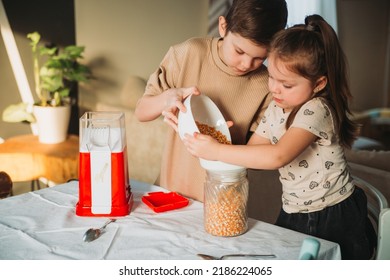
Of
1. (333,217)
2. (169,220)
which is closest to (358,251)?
(333,217)

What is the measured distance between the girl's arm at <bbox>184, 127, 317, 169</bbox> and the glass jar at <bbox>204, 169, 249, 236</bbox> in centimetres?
3

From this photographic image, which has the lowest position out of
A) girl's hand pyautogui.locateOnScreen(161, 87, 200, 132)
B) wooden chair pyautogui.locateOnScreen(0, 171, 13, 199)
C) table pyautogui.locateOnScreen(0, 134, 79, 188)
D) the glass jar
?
table pyautogui.locateOnScreen(0, 134, 79, 188)

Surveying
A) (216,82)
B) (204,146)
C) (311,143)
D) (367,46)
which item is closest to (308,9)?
(367,46)

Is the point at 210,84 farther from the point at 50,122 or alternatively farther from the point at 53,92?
the point at 53,92

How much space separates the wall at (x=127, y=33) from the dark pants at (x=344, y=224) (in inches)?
36.3

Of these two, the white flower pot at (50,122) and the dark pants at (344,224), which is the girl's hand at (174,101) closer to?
the dark pants at (344,224)

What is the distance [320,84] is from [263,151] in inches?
7.8

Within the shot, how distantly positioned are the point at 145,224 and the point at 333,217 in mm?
409

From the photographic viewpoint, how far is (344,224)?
38.3 inches

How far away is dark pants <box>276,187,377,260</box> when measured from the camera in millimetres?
969

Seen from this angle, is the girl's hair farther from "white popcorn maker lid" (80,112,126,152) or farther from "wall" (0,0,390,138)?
"wall" (0,0,390,138)

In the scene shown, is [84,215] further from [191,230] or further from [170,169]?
[170,169]

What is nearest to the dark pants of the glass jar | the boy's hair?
the glass jar

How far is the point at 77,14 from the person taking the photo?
2.46 metres
